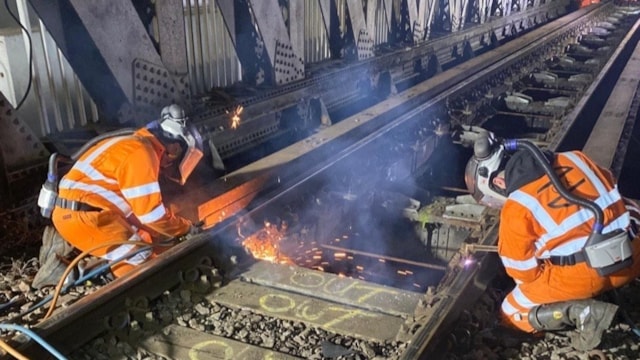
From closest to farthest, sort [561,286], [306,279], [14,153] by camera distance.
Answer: [561,286]
[306,279]
[14,153]

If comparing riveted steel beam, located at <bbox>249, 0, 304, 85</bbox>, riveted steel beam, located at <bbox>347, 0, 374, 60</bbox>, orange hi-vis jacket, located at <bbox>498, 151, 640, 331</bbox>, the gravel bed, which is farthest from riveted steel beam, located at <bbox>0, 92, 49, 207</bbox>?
riveted steel beam, located at <bbox>347, 0, 374, 60</bbox>

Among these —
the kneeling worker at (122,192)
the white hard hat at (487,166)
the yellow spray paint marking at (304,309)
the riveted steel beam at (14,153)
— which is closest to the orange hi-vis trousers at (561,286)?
the white hard hat at (487,166)

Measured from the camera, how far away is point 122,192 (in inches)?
157

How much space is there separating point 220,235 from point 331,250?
50.2 inches

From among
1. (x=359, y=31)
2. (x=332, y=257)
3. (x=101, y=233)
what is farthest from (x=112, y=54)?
(x=359, y=31)

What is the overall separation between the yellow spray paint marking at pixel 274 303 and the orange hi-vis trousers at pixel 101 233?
2.86 feet

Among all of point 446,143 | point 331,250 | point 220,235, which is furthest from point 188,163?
point 446,143

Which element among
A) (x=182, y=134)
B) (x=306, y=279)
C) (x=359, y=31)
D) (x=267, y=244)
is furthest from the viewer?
(x=359, y=31)

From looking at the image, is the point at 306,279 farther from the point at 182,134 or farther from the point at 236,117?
the point at 236,117

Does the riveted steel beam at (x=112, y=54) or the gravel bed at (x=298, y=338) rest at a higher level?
the riveted steel beam at (x=112, y=54)

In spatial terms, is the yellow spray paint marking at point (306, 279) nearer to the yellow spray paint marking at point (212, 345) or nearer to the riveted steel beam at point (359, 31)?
the yellow spray paint marking at point (212, 345)

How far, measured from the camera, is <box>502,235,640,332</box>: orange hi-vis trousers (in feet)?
11.0

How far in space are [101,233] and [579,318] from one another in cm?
303

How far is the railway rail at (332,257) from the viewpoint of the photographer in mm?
3205
